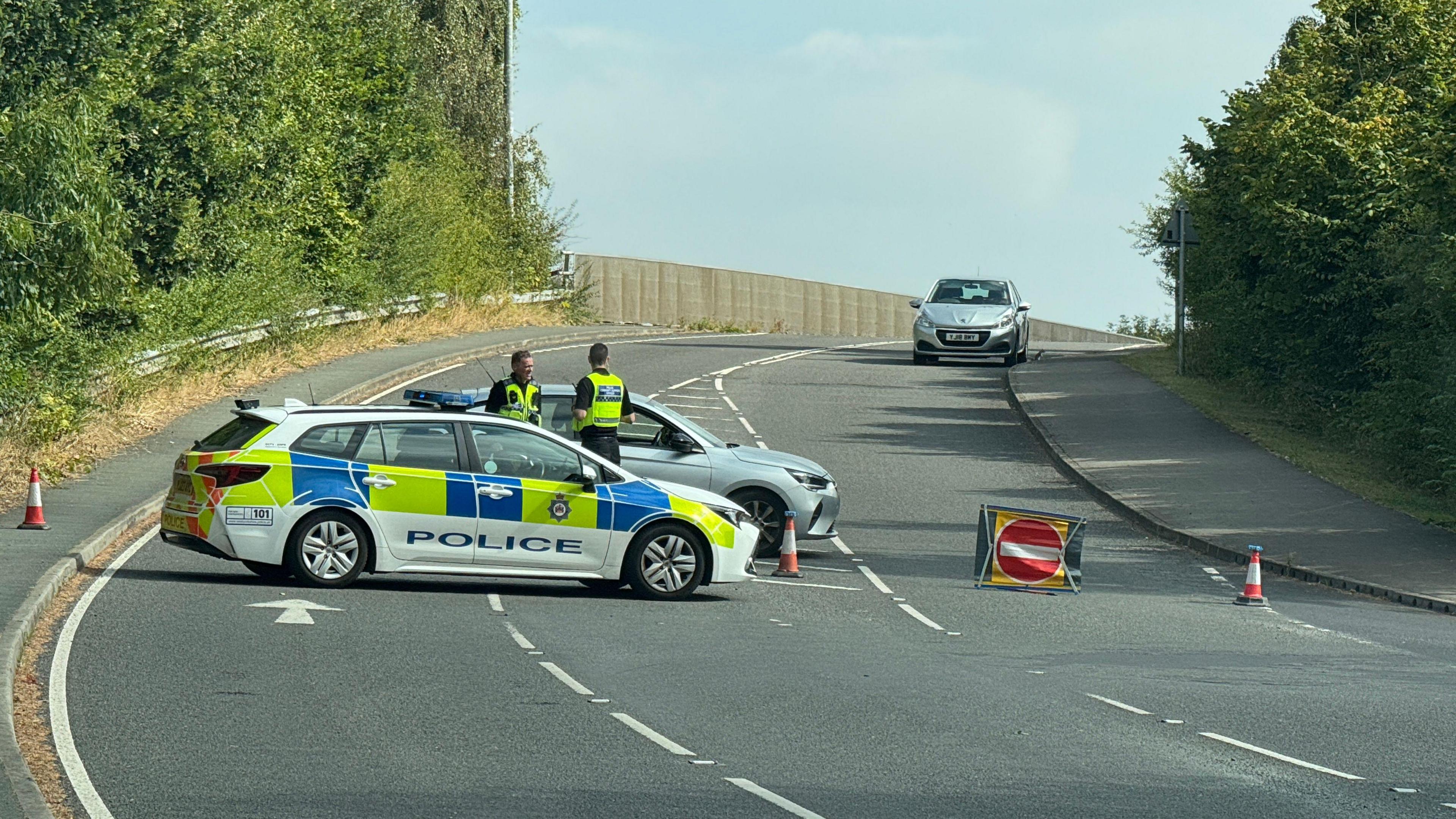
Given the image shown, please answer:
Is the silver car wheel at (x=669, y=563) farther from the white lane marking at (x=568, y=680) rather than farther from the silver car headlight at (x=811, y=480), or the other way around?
the white lane marking at (x=568, y=680)

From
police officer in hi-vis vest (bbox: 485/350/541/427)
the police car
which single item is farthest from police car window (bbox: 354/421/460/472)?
police officer in hi-vis vest (bbox: 485/350/541/427)

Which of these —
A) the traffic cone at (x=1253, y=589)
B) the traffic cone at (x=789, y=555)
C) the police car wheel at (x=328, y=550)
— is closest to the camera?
the police car wheel at (x=328, y=550)

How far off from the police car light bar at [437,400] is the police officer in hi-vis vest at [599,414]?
3.41 feet

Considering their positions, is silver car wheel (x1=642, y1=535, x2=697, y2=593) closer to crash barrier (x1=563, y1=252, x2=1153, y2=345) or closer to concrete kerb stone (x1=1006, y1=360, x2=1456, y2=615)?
concrete kerb stone (x1=1006, y1=360, x2=1456, y2=615)

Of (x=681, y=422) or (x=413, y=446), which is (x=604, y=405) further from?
(x=413, y=446)

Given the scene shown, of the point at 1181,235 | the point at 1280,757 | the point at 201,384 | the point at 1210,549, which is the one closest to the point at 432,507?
the point at 1280,757

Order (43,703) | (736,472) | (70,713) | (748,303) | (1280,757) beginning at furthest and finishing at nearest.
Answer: (748,303)
(736,472)
(43,703)
(70,713)
(1280,757)

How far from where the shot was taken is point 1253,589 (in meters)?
16.9

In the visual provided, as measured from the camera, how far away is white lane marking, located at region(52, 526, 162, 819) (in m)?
8.52

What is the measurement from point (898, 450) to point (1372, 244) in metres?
8.41

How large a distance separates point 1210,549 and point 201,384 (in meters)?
15.1

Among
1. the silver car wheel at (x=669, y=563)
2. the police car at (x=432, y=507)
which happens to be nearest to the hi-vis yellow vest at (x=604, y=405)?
the police car at (x=432, y=507)

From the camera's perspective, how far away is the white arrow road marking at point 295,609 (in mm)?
13648

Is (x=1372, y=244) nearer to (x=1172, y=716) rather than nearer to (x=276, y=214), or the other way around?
(x=276, y=214)
